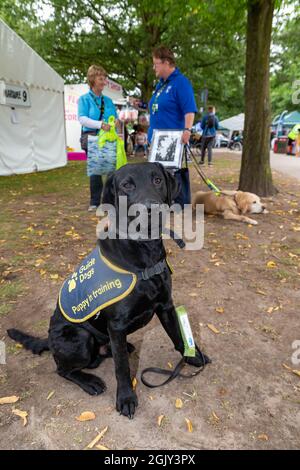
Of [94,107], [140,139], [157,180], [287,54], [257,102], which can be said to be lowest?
[157,180]

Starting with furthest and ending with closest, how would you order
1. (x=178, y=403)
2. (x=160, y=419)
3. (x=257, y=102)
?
(x=257, y=102)
(x=178, y=403)
(x=160, y=419)

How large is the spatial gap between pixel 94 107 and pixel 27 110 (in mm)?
7172

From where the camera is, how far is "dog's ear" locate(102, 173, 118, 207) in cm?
218

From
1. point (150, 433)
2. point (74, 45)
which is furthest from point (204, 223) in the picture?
point (74, 45)

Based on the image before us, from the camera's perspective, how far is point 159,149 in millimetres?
5414

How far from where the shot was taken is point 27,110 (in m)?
11.8

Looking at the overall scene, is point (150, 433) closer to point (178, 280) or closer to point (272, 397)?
point (272, 397)

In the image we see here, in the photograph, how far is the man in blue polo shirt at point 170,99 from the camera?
5.01 metres

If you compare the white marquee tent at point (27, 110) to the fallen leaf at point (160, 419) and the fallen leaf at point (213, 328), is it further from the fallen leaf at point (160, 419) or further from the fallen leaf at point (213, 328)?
the fallen leaf at point (160, 419)

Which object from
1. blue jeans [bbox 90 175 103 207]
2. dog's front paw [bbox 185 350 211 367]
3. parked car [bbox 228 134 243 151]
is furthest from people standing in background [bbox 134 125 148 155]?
dog's front paw [bbox 185 350 211 367]

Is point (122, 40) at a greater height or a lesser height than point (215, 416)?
greater

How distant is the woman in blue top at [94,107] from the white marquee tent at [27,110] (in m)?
6.10

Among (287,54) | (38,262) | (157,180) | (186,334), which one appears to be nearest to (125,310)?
(186,334)

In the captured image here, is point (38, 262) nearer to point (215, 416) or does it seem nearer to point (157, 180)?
point (157, 180)
